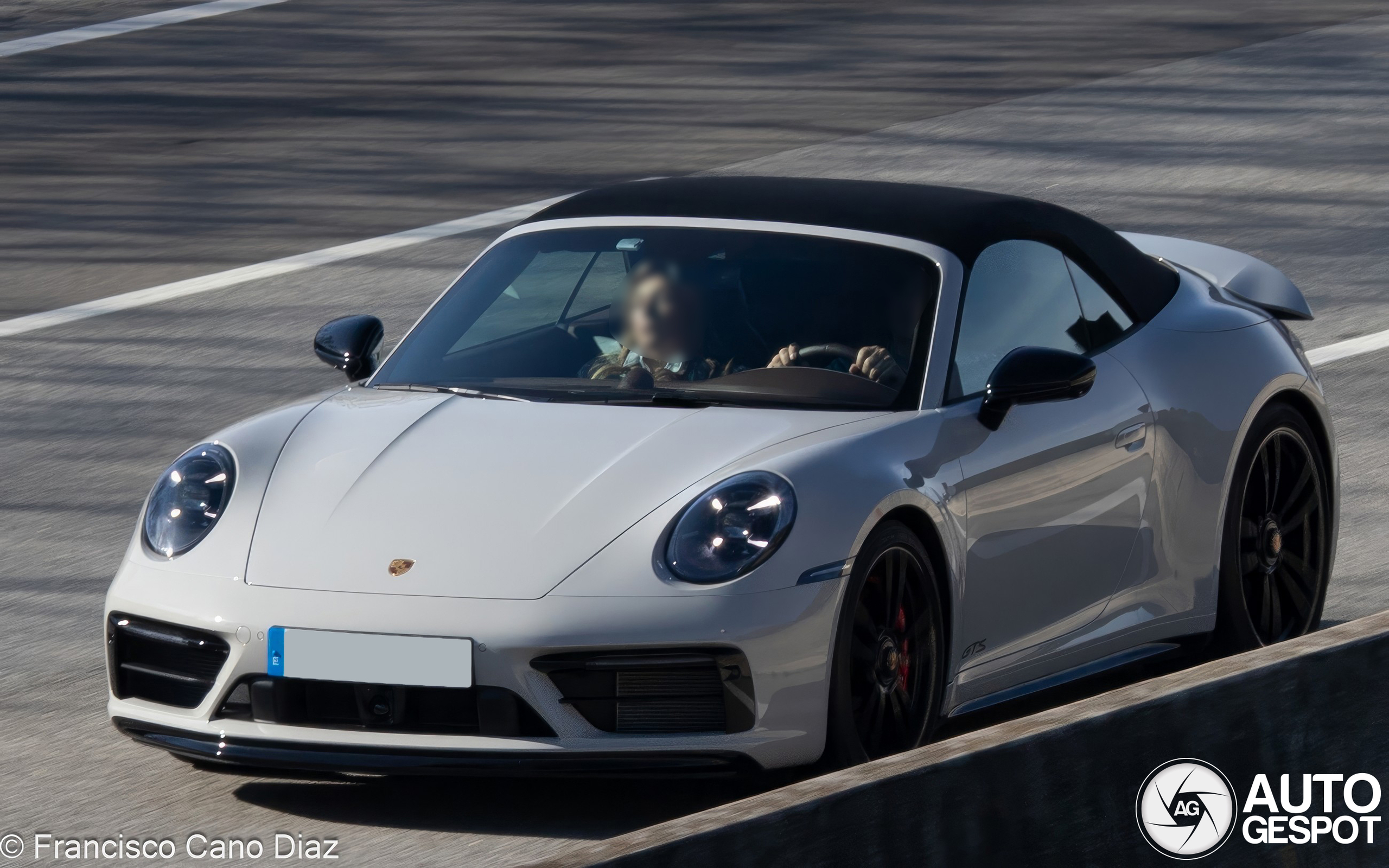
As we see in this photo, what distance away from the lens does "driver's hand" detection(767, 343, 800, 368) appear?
5.54 metres

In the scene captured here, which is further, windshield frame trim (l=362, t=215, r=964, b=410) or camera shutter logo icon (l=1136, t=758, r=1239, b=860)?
windshield frame trim (l=362, t=215, r=964, b=410)

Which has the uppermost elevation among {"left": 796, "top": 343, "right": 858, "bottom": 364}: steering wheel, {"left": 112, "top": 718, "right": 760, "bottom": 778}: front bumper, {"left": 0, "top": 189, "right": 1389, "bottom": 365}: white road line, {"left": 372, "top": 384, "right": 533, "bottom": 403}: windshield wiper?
{"left": 796, "top": 343, "right": 858, "bottom": 364}: steering wheel

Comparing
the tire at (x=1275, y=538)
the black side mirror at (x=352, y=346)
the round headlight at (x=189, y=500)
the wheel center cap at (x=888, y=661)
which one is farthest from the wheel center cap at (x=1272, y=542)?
the round headlight at (x=189, y=500)

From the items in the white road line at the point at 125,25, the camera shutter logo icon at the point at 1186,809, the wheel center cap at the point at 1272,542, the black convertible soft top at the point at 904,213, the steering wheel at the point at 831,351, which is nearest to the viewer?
the camera shutter logo icon at the point at 1186,809

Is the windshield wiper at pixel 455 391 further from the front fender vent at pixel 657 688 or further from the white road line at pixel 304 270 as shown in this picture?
the white road line at pixel 304 270

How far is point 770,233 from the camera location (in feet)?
19.0

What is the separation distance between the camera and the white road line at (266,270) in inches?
429

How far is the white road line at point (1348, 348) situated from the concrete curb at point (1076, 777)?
5.79 m

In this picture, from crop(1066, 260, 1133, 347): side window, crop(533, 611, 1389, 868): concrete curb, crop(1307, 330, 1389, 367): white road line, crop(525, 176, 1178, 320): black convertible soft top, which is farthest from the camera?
crop(1307, 330, 1389, 367): white road line

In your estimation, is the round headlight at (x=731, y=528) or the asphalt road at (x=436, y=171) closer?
the round headlight at (x=731, y=528)

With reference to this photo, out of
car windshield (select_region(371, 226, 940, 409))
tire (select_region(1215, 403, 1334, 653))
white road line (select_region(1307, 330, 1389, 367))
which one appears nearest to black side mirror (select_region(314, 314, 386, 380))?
car windshield (select_region(371, 226, 940, 409))

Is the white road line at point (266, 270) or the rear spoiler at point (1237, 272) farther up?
the rear spoiler at point (1237, 272)

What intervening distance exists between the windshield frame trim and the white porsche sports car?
10 millimetres

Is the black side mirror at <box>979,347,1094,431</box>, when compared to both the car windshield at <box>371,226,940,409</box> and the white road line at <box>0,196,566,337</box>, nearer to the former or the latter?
the car windshield at <box>371,226,940,409</box>
